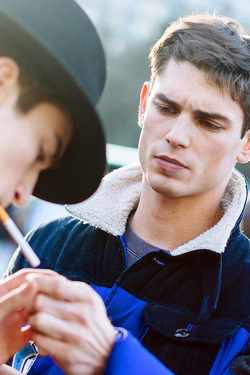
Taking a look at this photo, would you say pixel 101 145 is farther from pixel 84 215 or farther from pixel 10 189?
pixel 84 215

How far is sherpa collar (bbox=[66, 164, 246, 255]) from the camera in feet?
7.02

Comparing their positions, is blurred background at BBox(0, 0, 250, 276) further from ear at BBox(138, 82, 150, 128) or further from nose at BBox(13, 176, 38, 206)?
nose at BBox(13, 176, 38, 206)

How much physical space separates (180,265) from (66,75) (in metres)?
1.15

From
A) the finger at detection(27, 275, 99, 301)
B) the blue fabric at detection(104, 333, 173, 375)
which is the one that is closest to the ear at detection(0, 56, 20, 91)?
the finger at detection(27, 275, 99, 301)

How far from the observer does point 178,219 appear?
2.31 meters

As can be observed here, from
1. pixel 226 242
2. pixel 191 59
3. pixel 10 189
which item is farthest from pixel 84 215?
pixel 10 189

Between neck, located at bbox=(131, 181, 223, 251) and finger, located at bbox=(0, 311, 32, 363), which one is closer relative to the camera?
finger, located at bbox=(0, 311, 32, 363)

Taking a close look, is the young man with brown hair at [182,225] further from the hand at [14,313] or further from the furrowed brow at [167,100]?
the hand at [14,313]

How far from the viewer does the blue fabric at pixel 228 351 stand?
1874 millimetres

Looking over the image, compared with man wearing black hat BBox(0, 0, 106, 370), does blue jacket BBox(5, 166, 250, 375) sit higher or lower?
lower

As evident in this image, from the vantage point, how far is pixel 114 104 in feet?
48.6

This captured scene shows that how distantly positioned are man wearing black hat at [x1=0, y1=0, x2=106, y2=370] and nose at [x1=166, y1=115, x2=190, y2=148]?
2.75 ft

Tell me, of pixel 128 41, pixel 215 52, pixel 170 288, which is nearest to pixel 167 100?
pixel 215 52

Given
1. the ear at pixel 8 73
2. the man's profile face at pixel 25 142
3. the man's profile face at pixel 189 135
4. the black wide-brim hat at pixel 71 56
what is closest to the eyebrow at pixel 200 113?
the man's profile face at pixel 189 135
